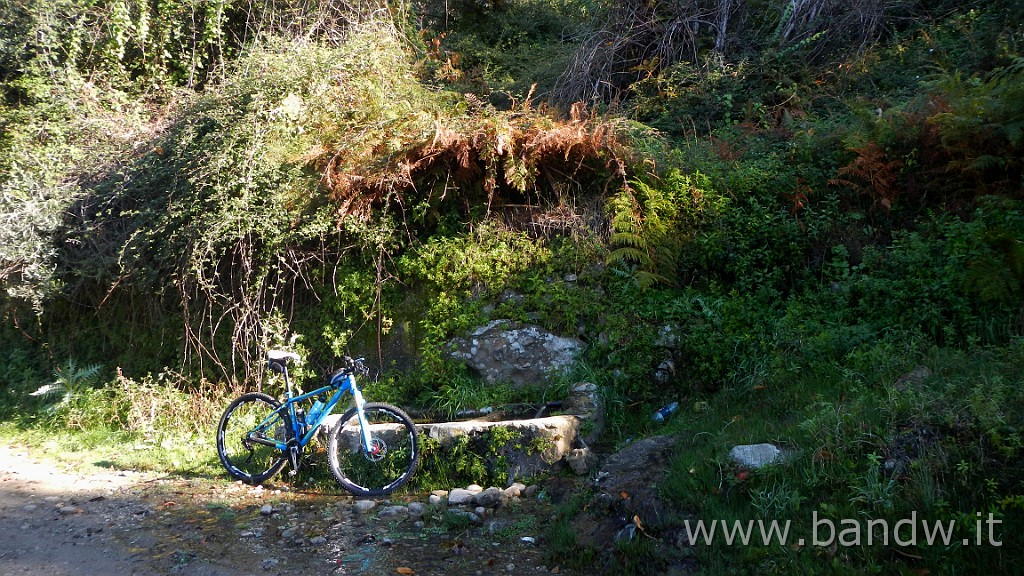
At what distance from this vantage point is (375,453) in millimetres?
6344

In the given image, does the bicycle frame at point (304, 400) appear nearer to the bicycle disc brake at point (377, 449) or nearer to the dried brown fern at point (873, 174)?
the bicycle disc brake at point (377, 449)

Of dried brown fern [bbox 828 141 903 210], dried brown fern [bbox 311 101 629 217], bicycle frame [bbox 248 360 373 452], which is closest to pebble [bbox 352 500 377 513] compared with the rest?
bicycle frame [bbox 248 360 373 452]

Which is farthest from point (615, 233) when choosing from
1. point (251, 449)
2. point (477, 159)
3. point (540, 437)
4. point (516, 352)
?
point (251, 449)

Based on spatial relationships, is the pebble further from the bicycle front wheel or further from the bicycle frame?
the bicycle frame

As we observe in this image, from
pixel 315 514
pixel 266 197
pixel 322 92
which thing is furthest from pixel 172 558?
pixel 322 92

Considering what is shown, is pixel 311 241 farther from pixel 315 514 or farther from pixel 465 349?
pixel 315 514

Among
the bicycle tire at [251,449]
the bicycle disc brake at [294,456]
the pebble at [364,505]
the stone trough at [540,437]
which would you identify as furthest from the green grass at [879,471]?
the bicycle tire at [251,449]

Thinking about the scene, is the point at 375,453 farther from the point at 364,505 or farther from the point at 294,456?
the point at 294,456

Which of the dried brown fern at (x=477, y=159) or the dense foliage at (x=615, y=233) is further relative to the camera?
the dried brown fern at (x=477, y=159)

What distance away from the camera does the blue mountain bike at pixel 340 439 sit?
6.29 m

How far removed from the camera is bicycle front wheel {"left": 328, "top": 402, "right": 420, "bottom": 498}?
624 centimetres

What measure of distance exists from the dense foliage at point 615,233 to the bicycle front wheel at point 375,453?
0.46 metres

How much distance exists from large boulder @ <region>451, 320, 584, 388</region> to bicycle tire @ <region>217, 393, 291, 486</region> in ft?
6.17

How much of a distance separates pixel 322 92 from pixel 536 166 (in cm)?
332
